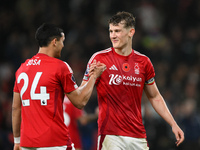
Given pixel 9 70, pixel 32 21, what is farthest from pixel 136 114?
pixel 32 21

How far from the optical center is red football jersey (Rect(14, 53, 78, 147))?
436 cm

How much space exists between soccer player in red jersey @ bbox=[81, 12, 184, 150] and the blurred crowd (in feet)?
13.1

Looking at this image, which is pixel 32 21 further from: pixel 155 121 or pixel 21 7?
pixel 155 121

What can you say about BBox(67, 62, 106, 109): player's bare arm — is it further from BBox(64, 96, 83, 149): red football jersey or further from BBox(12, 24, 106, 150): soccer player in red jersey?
BBox(64, 96, 83, 149): red football jersey

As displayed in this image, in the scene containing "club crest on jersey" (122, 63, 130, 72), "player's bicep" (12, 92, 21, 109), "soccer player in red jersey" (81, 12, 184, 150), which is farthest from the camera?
"club crest on jersey" (122, 63, 130, 72)

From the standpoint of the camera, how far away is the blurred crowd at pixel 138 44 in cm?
924

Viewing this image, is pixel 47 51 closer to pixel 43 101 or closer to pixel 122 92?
pixel 43 101

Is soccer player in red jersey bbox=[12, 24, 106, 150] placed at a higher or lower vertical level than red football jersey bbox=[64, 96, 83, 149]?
higher

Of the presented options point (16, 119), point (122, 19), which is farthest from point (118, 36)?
point (16, 119)

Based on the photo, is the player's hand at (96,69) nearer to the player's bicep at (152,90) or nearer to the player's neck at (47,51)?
the player's neck at (47,51)

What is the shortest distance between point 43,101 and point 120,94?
1107 mm

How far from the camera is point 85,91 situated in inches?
182

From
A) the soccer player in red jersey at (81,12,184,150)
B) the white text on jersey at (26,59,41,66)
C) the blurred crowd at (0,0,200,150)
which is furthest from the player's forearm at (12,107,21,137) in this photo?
the blurred crowd at (0,0,200,150)

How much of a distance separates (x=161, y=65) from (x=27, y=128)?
22.8 ft
